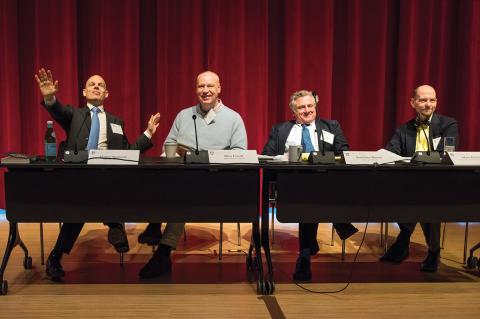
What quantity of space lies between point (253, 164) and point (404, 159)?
84cm

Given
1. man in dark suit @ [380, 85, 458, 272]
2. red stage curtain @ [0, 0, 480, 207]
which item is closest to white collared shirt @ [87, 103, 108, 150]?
red stage curtain @ [0, 0, 480, 207]

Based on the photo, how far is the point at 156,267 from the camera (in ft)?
8.79

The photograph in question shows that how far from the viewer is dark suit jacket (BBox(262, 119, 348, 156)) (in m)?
3.02

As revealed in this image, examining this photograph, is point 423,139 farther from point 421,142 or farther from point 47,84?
point 47,84

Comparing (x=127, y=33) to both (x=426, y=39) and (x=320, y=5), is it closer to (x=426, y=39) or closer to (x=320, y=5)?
(x=320, y=5)

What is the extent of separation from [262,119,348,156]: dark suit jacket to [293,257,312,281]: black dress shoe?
0.74 m

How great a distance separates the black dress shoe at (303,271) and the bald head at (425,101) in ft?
3.91

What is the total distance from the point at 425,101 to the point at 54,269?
7.86 ft

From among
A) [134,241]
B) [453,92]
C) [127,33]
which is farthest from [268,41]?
[134,241]

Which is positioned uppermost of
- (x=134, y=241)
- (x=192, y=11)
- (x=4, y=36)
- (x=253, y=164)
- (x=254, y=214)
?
(x=192, y=11)

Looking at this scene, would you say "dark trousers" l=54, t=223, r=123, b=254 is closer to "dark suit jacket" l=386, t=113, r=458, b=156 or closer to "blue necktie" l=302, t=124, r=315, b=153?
"blue necktie" l=302, t=124, r=315, b=153

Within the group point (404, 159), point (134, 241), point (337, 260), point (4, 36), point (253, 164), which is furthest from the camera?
point (4, 36)

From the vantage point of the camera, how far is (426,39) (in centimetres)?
444

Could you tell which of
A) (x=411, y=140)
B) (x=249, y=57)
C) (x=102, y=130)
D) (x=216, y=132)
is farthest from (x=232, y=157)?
(x=249, y=57)
